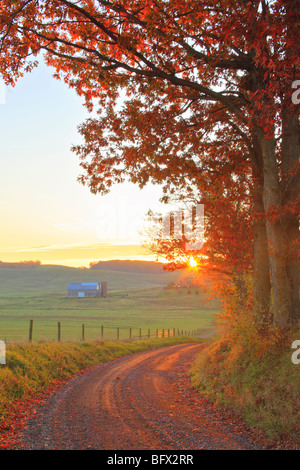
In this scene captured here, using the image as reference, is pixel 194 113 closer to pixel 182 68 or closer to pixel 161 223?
pixel 182 68

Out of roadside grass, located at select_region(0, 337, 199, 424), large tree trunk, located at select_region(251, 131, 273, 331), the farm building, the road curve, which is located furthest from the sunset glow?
the farm building

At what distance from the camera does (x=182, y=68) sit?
1215cm

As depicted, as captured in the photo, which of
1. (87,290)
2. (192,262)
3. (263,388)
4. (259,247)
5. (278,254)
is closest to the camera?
(263,388)

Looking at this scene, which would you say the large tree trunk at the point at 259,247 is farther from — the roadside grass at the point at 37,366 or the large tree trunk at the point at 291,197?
the roadside grass at the point at 37,366

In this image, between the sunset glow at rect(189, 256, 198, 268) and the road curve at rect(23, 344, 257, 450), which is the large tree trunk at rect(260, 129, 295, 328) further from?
the sunset glow at rect(189, 256, 198, 268)

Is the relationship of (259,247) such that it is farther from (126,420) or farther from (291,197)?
(126,420)

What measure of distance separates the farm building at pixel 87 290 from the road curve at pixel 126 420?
467ft

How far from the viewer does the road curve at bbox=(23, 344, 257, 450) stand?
705 cm

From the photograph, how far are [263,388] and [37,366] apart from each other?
8.39 m

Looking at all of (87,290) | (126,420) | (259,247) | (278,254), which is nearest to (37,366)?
(126,420)

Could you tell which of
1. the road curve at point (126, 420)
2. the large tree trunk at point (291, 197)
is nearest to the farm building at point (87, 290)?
the road curve at point (126, 420)

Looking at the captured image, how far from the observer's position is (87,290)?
15425cm
